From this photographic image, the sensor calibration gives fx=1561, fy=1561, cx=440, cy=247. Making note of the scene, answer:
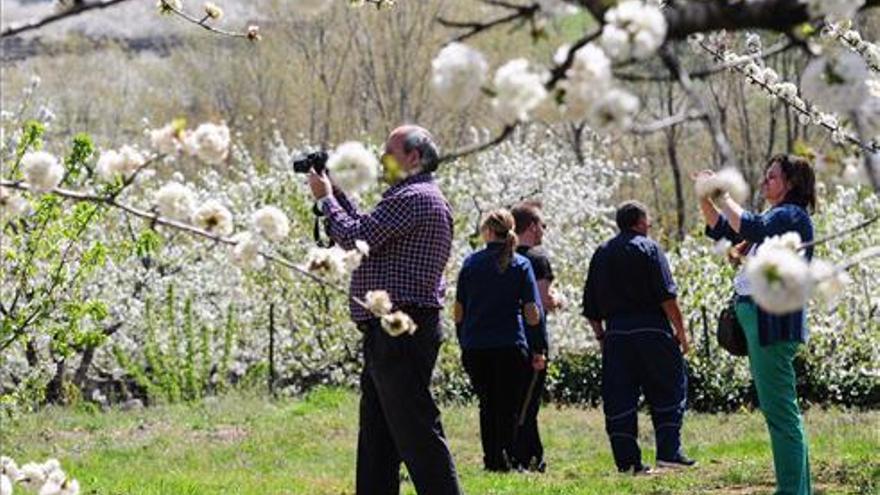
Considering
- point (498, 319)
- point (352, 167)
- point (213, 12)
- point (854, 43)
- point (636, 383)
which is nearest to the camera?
point (352, 167)

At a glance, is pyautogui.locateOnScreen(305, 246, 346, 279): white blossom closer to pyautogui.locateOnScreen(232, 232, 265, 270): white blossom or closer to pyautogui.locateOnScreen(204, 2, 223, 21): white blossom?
pyautogui.locateOnScreen(232, 232, 265, 270): white blossom

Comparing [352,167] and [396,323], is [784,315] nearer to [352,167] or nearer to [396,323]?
[396,323]

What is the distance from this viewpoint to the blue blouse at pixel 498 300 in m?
8.56

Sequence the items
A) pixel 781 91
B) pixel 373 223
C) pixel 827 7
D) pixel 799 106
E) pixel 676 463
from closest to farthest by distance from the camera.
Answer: pixel 827 7
pixel 373 223
pixel 799 106
pixel 781 91
pixel 676 463

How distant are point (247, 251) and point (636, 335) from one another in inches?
189

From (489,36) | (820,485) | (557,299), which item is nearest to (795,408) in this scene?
(820,485)

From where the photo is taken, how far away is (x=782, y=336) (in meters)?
6.18

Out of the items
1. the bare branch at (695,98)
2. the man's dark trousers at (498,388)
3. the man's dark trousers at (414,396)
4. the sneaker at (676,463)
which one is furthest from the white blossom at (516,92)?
the sneaker at (676,463)

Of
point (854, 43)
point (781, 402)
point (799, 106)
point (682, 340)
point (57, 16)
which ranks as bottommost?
point (781, 402)

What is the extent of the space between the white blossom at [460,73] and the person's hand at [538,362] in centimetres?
607

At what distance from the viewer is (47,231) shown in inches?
387

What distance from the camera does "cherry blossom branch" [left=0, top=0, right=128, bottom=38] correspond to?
323 cm

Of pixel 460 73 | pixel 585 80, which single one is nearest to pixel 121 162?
pixel 460 73

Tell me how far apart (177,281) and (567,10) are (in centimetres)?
1488
